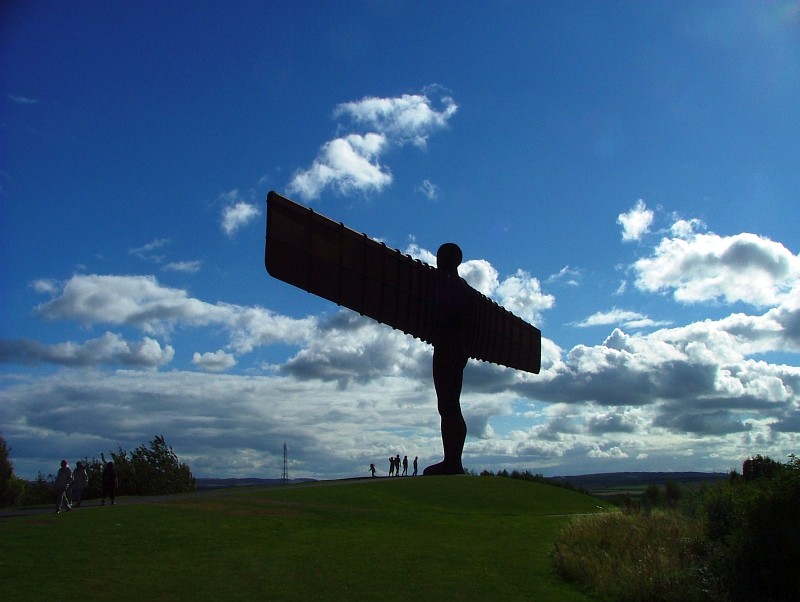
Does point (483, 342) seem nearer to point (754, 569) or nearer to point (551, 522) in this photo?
point (551, 522)

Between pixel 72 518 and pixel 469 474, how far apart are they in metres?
16.5

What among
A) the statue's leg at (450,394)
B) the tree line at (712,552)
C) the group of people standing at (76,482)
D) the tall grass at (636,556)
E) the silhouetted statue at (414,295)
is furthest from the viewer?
the statue's leg at (450,394)

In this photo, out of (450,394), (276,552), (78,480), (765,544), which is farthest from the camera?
(450,394)

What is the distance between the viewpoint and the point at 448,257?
88.4ft

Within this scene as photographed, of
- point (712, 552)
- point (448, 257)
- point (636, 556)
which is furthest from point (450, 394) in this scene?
point (712, 552)

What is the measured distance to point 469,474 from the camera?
28.3 meters

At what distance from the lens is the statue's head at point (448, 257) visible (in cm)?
2697

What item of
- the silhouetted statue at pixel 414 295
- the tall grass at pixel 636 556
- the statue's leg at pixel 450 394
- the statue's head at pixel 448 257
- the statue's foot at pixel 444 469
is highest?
the statue's head at pixel 448 257

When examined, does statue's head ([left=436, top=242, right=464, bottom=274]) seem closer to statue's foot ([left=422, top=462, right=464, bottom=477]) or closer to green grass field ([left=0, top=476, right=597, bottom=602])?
statue's foot ([left=422, top=462, right=464, bottom=477])

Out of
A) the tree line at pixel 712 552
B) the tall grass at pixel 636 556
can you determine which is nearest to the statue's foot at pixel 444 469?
the tall grass at pixel 636 556

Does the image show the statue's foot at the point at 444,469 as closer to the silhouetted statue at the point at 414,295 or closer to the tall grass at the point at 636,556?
the silhouetted statue at the point at 414,295

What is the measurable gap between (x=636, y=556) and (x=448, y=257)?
50.4 ft

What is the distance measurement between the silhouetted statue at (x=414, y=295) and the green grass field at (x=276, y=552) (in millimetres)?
5992

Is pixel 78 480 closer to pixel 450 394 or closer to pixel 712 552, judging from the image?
pixel 450 394
